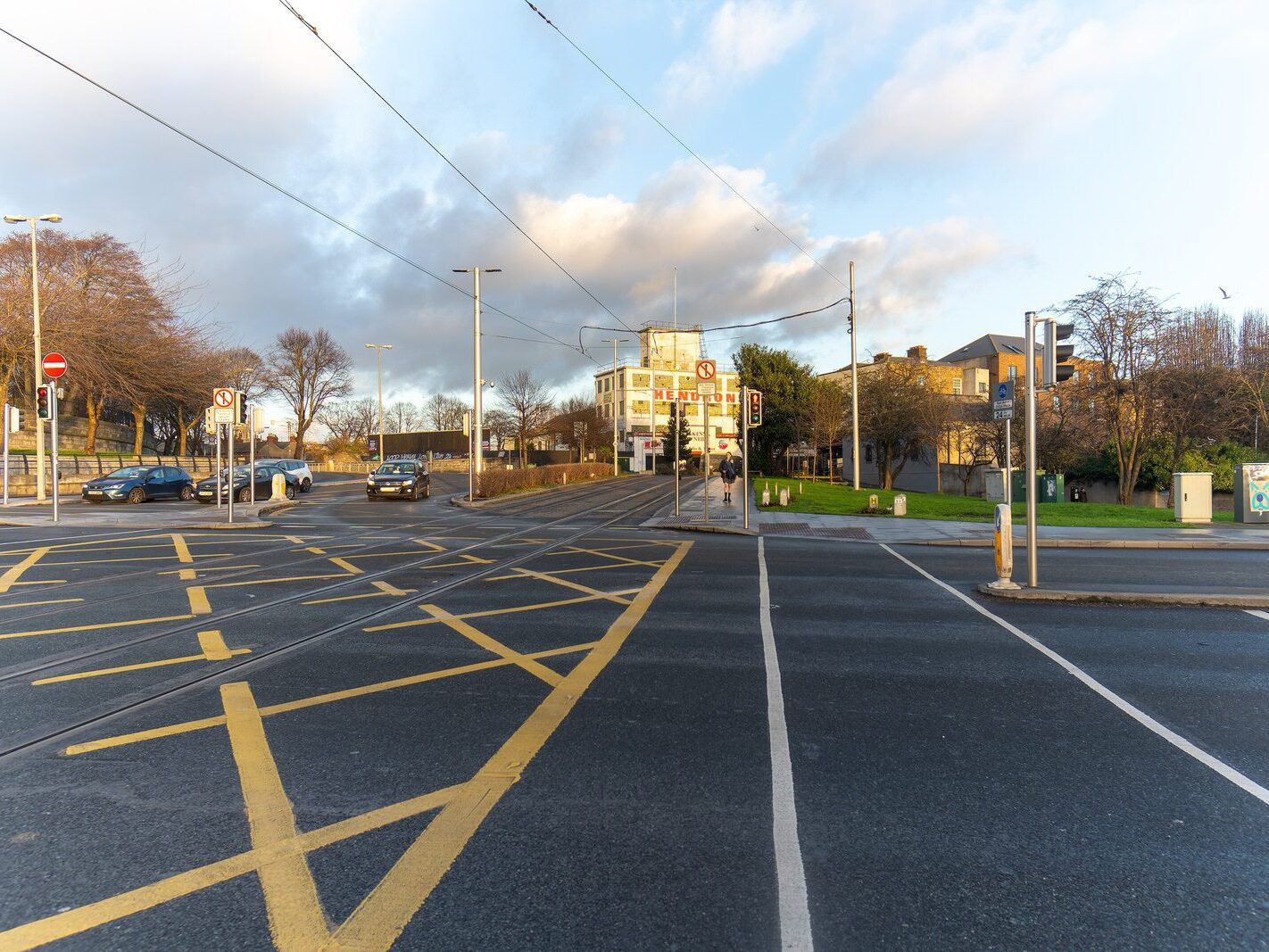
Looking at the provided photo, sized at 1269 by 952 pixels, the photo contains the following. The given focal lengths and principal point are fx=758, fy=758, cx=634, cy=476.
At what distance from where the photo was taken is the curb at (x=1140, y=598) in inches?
367

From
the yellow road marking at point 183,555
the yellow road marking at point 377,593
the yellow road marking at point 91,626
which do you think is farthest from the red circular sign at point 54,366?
the yellow road marking at point 91,626

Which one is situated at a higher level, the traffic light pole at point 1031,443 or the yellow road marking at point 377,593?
the traffic light pole at point 1031,443

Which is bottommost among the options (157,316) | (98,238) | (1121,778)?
(1121,778)

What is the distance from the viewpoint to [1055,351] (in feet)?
32.8

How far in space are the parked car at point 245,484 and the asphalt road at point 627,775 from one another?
21294 millimetres

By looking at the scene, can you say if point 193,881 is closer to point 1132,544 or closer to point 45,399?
point 1132,544

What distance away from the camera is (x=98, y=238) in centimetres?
4066

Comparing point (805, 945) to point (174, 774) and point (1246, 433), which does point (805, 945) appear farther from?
point (1246, 433)

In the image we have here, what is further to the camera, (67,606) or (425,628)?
(67,606)

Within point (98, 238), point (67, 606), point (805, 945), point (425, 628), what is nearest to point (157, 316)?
point (98, 238)

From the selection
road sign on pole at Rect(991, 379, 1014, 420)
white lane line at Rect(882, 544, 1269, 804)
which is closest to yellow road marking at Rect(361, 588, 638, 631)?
white lane line at Rect(882, 544, 1269, 804)

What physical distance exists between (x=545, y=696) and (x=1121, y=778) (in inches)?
139

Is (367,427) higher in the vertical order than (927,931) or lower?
higher

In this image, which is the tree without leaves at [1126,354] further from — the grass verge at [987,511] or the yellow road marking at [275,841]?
the yellow road marking at [275,841]
